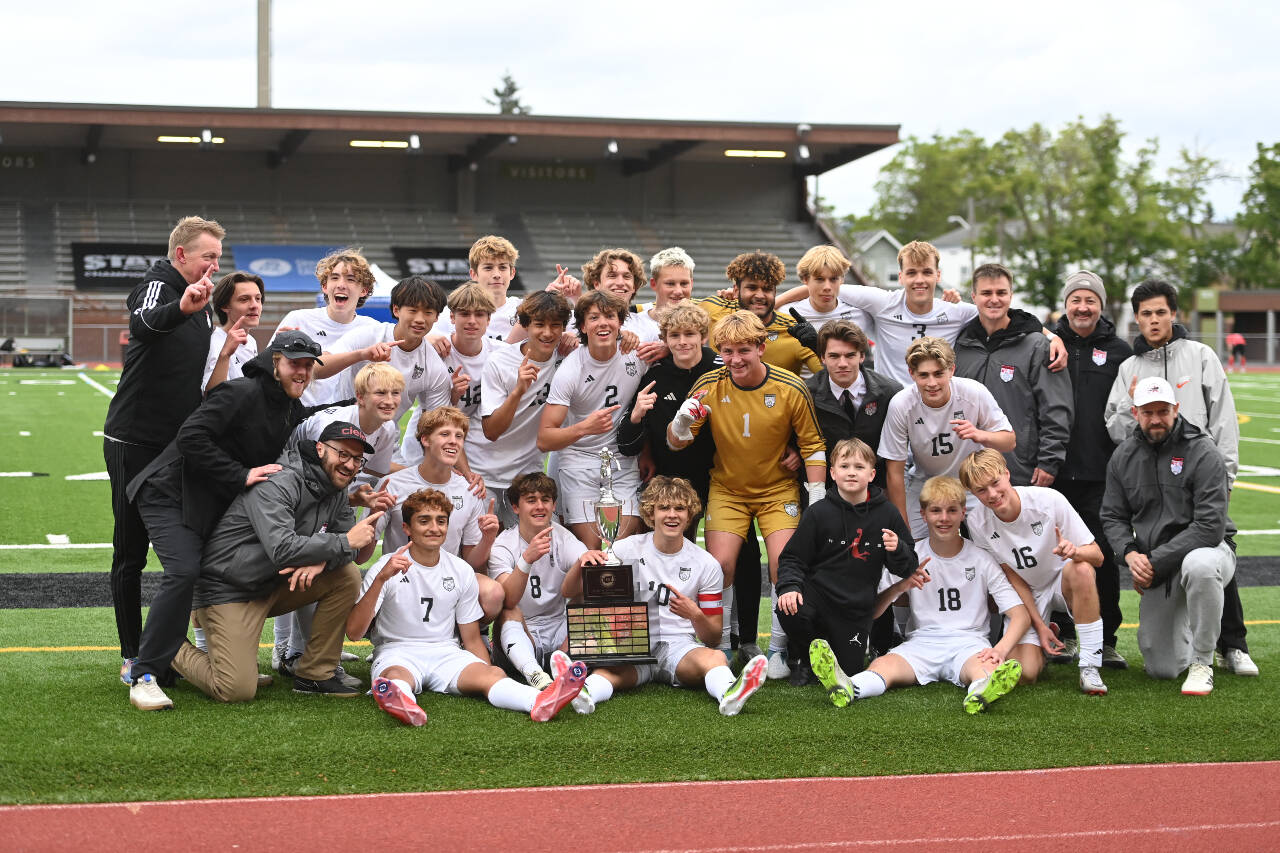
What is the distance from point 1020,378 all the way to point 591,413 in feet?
7.36

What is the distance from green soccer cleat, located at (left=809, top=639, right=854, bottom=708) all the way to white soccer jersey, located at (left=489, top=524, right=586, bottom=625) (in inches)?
48.6

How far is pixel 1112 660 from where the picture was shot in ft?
22.4

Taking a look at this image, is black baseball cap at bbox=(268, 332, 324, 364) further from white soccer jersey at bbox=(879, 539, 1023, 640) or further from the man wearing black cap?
white soccer jersey at bbox=(879, 539, 1023, 640)

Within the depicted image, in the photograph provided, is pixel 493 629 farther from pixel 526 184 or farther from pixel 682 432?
pixel 526 184

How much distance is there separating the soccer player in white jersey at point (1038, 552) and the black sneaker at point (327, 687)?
301 cm

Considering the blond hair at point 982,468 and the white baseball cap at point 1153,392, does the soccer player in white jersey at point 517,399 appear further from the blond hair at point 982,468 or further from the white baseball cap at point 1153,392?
the white baseball cap at point 1153,392

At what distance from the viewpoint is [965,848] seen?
4.36 meters

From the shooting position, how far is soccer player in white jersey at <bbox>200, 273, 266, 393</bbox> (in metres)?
5.99

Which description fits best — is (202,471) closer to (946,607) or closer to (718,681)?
(718,681)

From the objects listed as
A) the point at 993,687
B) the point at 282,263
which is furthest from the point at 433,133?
the point at 993,687

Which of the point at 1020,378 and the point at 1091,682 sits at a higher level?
the point at 1020,378

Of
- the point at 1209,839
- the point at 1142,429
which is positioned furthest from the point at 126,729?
the point at 1142,429

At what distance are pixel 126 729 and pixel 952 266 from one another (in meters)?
96.0

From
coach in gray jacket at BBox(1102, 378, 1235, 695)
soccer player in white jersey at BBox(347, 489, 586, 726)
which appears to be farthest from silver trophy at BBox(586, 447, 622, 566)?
coach in gray jacket at BBox(1102, 378, 1235, 695)
